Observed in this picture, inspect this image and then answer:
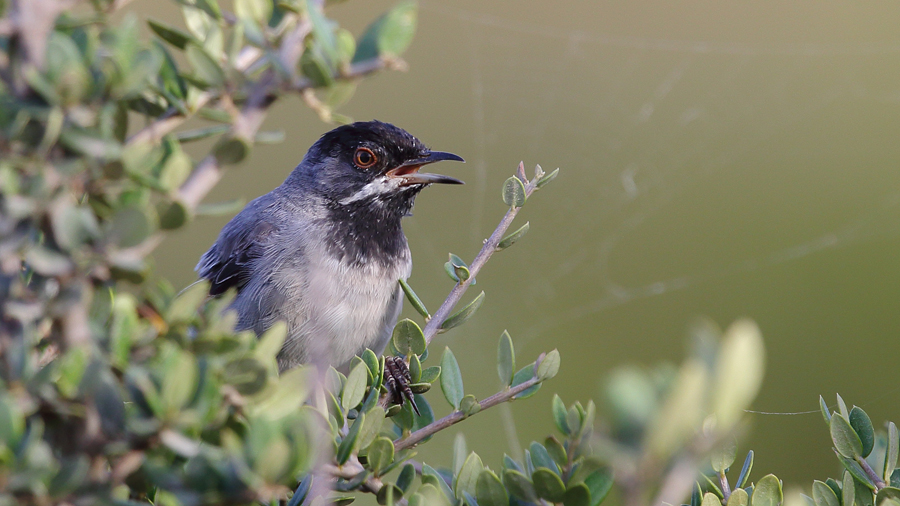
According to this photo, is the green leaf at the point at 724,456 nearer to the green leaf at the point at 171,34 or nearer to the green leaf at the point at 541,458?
the green leaf at the point at 541,458

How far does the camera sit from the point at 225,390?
99 centimetres

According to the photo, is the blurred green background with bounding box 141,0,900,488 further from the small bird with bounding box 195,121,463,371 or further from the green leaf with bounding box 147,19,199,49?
the green leaf with bounding box 147,19,199,49

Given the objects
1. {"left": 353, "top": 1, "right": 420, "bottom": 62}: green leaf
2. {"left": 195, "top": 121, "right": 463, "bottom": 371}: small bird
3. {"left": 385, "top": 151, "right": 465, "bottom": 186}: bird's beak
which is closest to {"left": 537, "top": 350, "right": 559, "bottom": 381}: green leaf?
{"left": 353, "top": 1, "right": 420, "bottom": 62}: green leaf

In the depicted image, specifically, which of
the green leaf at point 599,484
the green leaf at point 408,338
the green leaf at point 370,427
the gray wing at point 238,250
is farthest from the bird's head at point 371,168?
the green leaf at point 599,484

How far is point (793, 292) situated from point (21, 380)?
595 centimetres

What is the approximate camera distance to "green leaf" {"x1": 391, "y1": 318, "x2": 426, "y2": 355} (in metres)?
1.94

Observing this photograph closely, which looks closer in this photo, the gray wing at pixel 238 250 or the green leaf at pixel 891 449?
the green leaf at pixel 891 449

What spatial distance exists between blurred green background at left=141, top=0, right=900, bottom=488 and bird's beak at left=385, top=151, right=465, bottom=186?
172 centimetres

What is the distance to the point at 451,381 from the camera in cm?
180

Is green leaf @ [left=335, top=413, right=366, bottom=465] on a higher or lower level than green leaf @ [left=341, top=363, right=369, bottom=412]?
higher

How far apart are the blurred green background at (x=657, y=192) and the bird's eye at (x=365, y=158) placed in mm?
1823

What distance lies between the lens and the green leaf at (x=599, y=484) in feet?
4.06

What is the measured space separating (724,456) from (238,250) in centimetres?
267

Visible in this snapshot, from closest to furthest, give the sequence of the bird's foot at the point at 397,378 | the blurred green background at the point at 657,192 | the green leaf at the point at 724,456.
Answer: the green leaf at the point at 724,456 < the bird's foot at the point at 397,378 < the blurred green background at the point at 657,192
